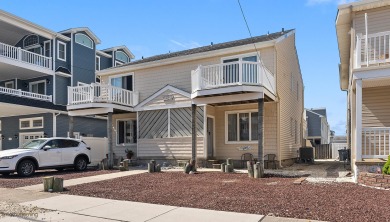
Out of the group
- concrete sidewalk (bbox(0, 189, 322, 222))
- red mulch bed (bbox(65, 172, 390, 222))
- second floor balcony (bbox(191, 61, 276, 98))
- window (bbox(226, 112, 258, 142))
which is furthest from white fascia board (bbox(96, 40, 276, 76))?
concrete sidewalk (bbox(0, 189, 322, 222))

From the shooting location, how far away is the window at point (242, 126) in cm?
1565

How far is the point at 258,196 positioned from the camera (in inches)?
305

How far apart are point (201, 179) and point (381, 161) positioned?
5.71m

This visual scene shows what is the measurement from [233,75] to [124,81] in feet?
28.5

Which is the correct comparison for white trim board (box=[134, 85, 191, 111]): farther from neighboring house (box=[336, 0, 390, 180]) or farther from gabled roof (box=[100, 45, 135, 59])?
gabled roof (box=[100, 45, 135, 59])

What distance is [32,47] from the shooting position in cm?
2422

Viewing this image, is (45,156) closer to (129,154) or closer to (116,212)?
(129,154)

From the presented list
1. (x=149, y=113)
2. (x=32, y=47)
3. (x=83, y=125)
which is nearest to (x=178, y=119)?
(x=149, y=113)

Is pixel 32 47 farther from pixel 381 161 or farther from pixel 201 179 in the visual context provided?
pixel 381 161

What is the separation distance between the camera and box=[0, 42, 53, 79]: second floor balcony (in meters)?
20.5

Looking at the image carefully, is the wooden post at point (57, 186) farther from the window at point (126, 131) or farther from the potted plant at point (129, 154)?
the window at point (126, 131)

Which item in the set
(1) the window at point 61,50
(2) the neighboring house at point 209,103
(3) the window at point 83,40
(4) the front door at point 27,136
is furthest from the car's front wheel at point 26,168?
(3) the window at point 83,40

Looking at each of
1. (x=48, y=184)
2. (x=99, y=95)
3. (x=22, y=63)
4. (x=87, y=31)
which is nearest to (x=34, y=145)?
(x=99, y=95)

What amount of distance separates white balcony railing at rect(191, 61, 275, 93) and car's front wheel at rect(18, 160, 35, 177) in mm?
7738
